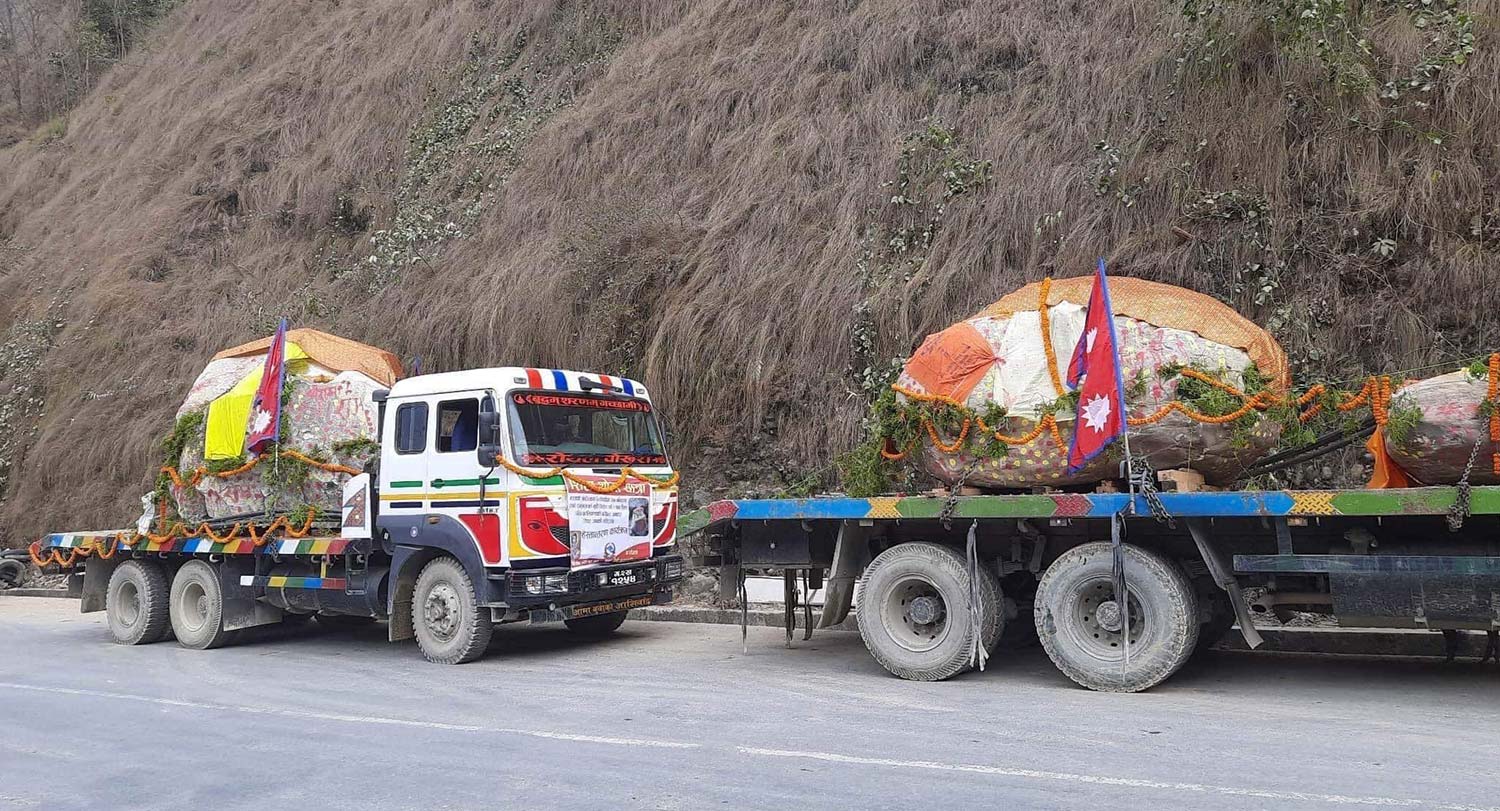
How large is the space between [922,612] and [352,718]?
4.15 m

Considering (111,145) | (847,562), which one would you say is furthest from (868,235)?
(111,145)

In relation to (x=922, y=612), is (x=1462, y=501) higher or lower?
higher

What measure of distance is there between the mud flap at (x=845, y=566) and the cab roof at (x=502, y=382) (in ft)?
9.90

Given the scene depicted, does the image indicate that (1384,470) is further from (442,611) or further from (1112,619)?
(442,611)

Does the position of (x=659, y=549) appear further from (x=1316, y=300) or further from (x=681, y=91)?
(x=681, y=91)

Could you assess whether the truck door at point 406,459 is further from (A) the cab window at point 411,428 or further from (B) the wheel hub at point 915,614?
(B) the wheel hub at point 915,614

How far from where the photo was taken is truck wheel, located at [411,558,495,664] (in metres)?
10.1

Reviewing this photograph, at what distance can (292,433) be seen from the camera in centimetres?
1163

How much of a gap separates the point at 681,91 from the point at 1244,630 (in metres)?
14.5

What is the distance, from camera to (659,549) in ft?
36.5

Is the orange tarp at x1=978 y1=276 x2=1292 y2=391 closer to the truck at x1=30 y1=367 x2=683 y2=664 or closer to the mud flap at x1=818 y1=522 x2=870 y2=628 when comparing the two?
the mud flap at x1=818 y1=522 x2=870 y2=628

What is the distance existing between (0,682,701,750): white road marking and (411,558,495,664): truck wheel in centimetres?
199

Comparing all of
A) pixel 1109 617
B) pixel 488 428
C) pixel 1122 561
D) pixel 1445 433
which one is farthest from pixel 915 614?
pixel 488 428

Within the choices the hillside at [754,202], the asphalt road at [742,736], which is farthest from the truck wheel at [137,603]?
the hillside at [754,202]
